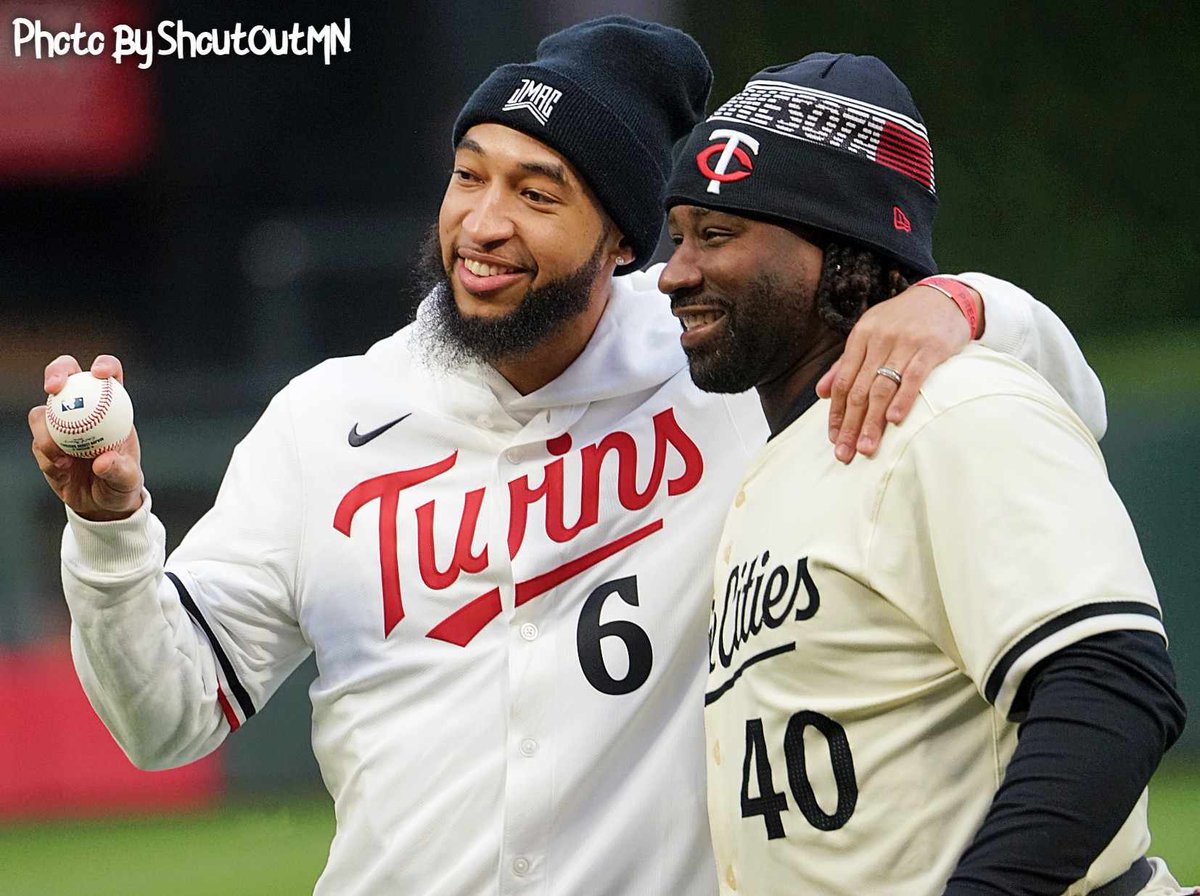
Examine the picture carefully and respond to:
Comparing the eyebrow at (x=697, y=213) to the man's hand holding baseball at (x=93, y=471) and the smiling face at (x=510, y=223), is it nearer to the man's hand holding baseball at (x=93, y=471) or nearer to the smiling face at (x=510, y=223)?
the smiling face at (x=510, y=223)

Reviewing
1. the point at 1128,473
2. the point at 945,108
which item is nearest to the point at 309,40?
the point at 945,108

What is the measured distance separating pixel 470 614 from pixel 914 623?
80cm

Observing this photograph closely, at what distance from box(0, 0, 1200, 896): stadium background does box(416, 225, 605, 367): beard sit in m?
3.40

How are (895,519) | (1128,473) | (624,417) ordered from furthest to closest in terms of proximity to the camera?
(1128,473)
(624,417)
(895,519)

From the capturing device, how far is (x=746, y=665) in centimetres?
170

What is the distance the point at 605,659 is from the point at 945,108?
16.4ft

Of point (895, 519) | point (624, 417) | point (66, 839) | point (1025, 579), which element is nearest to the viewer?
point (1025, 579)

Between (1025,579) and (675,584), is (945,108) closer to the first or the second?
(675,584)

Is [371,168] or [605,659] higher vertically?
[605,659]

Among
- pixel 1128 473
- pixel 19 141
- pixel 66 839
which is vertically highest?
pixel 19 141

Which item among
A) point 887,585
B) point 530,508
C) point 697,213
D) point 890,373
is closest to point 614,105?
point 697,213

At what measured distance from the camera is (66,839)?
5441mm

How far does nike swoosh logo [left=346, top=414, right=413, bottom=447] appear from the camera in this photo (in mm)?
2273

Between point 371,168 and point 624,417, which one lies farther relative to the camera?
Result: point 371,168
